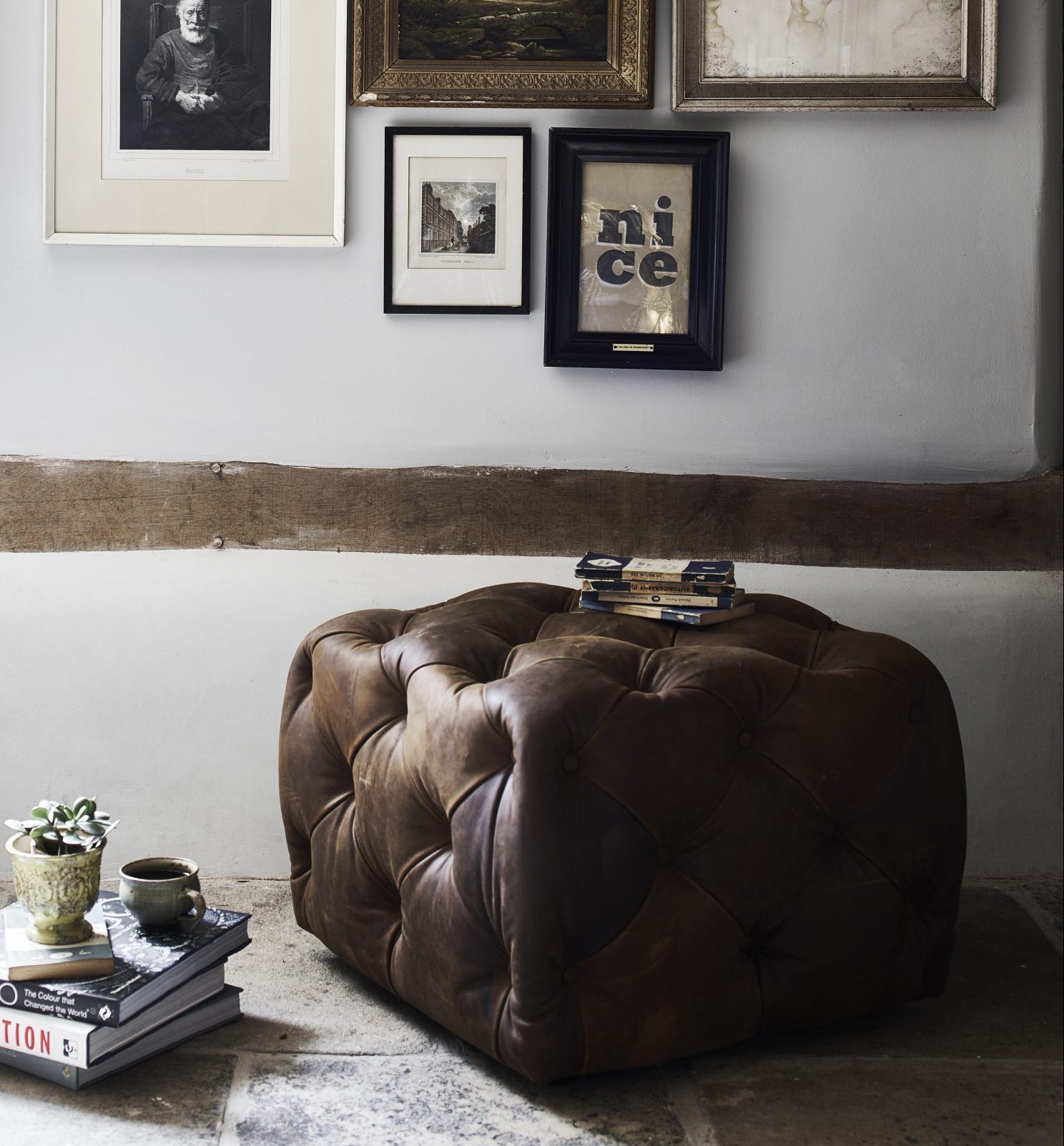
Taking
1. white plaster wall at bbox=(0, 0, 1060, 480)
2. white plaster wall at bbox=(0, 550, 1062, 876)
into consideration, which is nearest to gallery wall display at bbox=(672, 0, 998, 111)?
white plaster wall at bbox=(0, 0, 1060, 480)

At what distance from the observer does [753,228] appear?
2.48 metres

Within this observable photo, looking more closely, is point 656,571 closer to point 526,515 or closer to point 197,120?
point 526,515

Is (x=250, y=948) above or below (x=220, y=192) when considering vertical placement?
below

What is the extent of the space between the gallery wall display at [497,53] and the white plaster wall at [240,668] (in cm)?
97

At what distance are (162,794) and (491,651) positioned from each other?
108 cm

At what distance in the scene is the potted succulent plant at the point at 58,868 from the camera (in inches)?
65.7

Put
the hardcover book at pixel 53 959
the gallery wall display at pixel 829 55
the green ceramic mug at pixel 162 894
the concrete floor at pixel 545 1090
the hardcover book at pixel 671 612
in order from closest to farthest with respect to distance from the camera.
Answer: the concrete floor at pixel 545 1090, the hardcover book at pixel 53 959, the green ceramic mug at pixel 162 894, the hardcover book at pixel 671 612, the gallery wall display at pixel 829 55

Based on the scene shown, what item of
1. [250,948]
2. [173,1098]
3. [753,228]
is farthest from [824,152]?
[173,1098]

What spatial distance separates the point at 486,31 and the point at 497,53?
51mm

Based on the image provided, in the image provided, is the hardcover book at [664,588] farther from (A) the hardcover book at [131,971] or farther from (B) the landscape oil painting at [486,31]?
(B) the landscape oil painting at [486,31]

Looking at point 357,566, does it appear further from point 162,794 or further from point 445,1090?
point 445,1090

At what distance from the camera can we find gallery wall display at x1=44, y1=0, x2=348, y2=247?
7.99 feet

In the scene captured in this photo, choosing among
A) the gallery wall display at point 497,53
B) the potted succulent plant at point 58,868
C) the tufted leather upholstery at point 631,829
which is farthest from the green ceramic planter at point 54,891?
the gallery wall display at point 497,53

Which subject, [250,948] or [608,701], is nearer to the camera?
[608,701]
